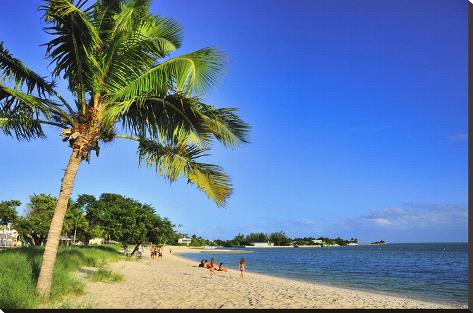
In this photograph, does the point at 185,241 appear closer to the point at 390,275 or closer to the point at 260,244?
the point at 260,244

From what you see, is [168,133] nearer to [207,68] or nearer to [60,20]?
[207,68]

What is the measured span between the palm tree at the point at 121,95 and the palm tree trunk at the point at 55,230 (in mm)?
20

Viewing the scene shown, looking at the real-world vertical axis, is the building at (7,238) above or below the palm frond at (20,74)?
below

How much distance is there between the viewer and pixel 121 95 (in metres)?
8.81

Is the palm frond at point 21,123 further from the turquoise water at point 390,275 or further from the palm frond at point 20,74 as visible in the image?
the turquoise water at point 390,275

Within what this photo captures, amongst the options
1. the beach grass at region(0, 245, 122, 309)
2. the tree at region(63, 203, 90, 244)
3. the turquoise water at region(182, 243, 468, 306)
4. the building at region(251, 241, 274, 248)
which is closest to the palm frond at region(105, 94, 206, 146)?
the beach grass at region(0, 245, 122, 309)

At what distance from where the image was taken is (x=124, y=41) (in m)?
8.99

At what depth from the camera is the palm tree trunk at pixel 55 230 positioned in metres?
8.95

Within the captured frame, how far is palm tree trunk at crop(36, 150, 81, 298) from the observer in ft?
29.3

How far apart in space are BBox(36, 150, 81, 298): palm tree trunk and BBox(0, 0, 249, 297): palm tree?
20 millimetres

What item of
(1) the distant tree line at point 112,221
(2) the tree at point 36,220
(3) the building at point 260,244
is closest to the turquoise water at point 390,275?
(1) the distant tree line at point 112,221

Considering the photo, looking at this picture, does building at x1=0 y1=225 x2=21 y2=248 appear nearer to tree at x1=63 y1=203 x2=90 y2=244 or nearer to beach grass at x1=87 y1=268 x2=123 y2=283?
tree at x1=63 y1=203 x2=90 y2=244

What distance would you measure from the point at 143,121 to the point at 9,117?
2.95 meters

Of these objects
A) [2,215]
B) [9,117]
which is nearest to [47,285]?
[9,117]
